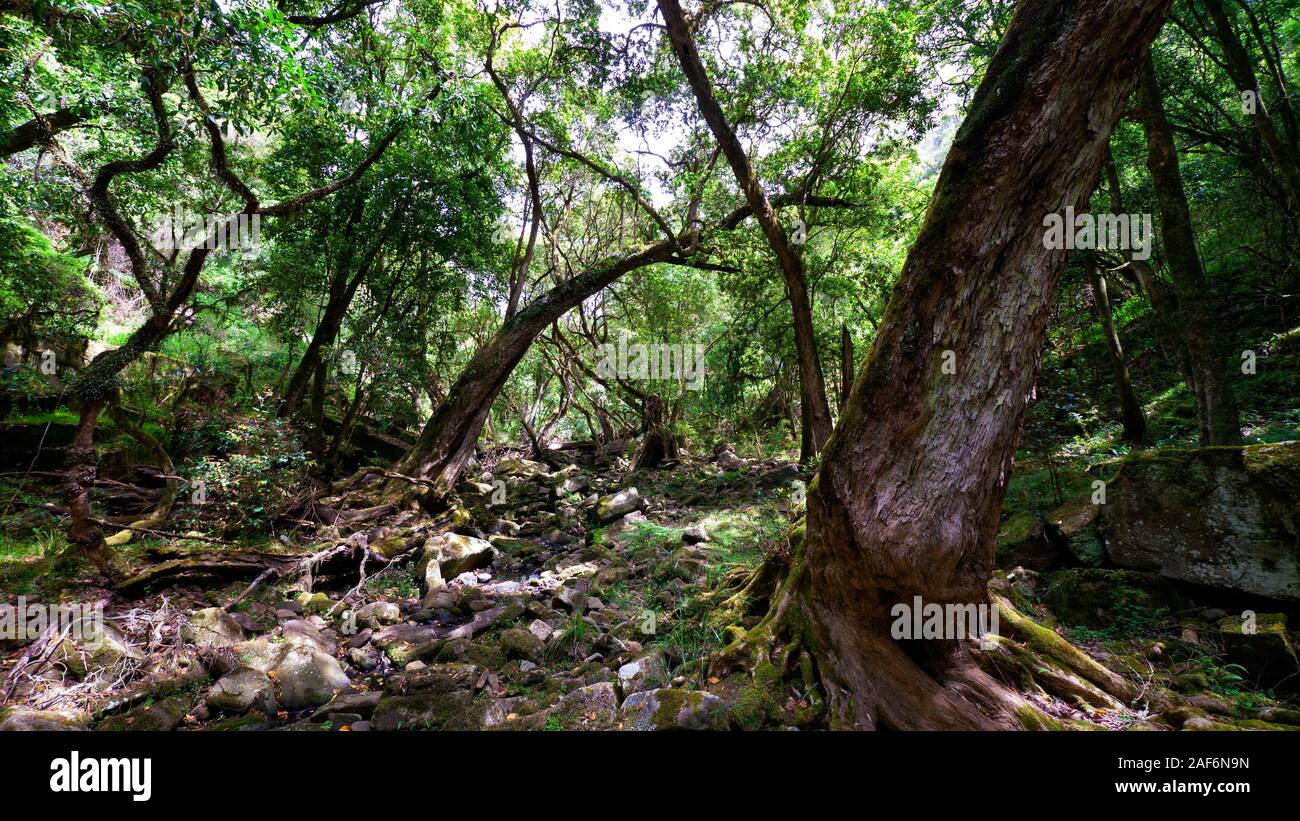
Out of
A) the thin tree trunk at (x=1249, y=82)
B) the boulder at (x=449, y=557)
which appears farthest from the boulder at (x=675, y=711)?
the thin tree trunk at (x=1249, y=82)

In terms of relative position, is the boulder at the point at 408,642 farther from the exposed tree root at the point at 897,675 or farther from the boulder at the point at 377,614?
the exposed tree root at the point at 897,675

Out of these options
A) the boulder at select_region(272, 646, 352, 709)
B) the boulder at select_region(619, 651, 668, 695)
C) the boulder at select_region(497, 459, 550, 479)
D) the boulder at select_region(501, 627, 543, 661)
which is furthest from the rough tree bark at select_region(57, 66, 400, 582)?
the boulder at select_region(497, 459, 550, 479)

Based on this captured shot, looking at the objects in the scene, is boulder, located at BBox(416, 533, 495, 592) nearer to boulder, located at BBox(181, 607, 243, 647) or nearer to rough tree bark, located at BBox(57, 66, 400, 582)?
boulder, located at BBox(181, 607, 243, 647)

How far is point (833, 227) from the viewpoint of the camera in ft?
37.8

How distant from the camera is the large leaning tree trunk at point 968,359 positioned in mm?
2598


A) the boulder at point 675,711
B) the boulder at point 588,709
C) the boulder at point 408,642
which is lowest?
the boulder at point 408,642

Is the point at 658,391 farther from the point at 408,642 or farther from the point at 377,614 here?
the point at 408,642

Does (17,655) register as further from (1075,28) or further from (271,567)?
(1075,28)

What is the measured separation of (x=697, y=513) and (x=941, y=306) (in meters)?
7.11

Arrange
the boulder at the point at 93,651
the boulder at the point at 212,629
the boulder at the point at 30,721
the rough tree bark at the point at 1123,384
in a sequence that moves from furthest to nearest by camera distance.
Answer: the rough tree bark at the point at 1123,384 → the boulder at the point at 212,629 → the boulder at the point at 93,651 → the boulder at the point at 30,721

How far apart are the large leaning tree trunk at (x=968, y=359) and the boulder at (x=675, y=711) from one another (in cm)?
65

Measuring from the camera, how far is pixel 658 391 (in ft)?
48.1

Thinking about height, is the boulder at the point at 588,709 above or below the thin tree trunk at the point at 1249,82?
below
